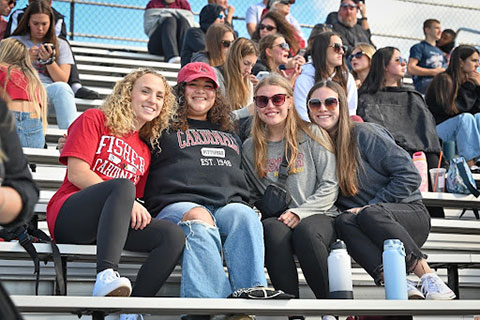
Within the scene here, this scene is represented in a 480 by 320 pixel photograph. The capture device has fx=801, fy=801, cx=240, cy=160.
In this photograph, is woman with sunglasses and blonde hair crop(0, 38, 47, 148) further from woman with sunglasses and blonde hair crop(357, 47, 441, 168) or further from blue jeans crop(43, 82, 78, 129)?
woman with sunglasses and blonde hair crop(357, 47, 441, 168)

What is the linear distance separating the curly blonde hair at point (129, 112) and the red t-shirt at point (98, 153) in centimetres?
4

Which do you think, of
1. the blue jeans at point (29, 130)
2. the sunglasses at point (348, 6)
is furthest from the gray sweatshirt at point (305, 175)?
the sunglasses at point (348, 6)

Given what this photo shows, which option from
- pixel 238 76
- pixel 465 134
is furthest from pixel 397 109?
pixel 238 76

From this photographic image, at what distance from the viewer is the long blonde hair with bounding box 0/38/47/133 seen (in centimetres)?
427

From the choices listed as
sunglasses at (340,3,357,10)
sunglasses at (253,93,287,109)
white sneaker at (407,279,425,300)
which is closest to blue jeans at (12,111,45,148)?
sunglasses at (253,93,287,109)

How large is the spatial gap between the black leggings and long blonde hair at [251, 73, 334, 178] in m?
0.78

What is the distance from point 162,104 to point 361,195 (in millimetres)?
1037

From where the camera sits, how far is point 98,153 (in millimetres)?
3357

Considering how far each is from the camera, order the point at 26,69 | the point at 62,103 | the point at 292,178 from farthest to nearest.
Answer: the point at 62,103
the point at 26,69
the point at 292,178

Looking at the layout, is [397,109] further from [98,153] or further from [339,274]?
[98,153]

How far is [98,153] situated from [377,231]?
1233 millimetres

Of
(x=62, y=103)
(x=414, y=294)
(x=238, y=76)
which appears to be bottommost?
(x=414, y=294)

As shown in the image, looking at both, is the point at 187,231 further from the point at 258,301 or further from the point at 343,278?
the point at 343,278

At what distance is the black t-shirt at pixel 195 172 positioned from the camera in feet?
11.5
